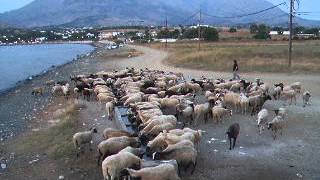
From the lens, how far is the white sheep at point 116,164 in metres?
14.4

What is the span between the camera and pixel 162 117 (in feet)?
63.8

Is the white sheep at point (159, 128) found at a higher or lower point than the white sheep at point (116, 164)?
higher

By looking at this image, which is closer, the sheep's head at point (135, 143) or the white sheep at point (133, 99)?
the sheep's head at point (135, 143)

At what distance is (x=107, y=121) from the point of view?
78.9 ft

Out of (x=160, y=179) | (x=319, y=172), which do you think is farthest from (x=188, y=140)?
(x=319, y=172)

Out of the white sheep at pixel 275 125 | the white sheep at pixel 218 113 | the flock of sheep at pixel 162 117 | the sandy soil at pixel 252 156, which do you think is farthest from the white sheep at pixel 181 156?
the white sheep at pixel 218 113

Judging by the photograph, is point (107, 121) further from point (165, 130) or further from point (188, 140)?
point (188, 140)

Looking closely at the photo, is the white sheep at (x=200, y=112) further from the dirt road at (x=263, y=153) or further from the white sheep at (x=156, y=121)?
the white sheep at (x=156, y=121)

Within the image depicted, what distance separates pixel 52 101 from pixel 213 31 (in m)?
73.5

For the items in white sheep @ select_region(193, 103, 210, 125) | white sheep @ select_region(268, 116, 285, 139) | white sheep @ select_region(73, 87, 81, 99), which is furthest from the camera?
white sheep @ select_region(73, 87, 81, 99)

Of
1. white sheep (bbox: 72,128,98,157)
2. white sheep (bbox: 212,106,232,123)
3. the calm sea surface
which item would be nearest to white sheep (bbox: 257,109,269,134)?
white sheep (bbox: 212,106,232,123)

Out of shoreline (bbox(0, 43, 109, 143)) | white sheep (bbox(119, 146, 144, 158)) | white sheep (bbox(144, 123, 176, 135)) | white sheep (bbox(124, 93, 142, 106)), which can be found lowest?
shoreline (bbox(0, 43, 109, 143))

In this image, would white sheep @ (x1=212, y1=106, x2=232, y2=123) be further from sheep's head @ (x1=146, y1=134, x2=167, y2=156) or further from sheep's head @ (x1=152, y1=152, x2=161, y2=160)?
sheep's head @ (x1=152, y1=152, x2=161, y2=160)

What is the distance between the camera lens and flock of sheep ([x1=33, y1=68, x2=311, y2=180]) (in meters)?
14.6
